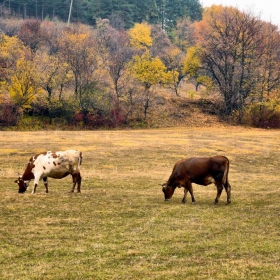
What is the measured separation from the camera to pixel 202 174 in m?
18.1

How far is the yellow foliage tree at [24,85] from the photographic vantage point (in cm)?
6938

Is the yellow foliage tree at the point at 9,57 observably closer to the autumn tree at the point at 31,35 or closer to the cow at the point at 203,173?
the autumn tree at the point at 31,35

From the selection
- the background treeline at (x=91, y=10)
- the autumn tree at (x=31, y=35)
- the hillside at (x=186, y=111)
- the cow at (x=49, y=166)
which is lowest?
the cow at (x=49, y=166)

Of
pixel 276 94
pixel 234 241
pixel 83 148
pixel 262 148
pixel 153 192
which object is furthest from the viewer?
pixel 276 94

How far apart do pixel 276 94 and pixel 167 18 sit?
90728 mm

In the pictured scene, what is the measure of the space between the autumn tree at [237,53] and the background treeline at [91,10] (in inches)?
2174

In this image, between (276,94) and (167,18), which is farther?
(167,18)

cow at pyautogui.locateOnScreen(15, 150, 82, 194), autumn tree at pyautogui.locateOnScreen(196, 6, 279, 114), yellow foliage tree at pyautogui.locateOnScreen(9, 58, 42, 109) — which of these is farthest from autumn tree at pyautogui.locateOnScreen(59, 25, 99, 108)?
cow at pyautogui.locateOnScreen(15, 150, 82, 194)

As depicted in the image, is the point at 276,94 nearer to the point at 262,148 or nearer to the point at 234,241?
the point at 262,148

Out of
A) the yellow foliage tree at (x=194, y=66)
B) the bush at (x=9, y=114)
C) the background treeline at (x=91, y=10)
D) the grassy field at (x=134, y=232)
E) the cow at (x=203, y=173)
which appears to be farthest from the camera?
the background treeline at (x=91, y=10)

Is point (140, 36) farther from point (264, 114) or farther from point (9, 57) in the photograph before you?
point (264, 114)

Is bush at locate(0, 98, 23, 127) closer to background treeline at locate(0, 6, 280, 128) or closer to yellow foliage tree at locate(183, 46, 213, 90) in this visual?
background treeline at locate(0, 6, 280, 128)

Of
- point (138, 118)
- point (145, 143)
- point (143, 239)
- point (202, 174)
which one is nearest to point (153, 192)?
point (202, 174)

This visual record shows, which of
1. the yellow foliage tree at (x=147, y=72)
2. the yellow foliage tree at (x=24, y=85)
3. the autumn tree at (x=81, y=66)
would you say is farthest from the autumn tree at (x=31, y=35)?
the yellow foliage tree at (x=147, y=72)
